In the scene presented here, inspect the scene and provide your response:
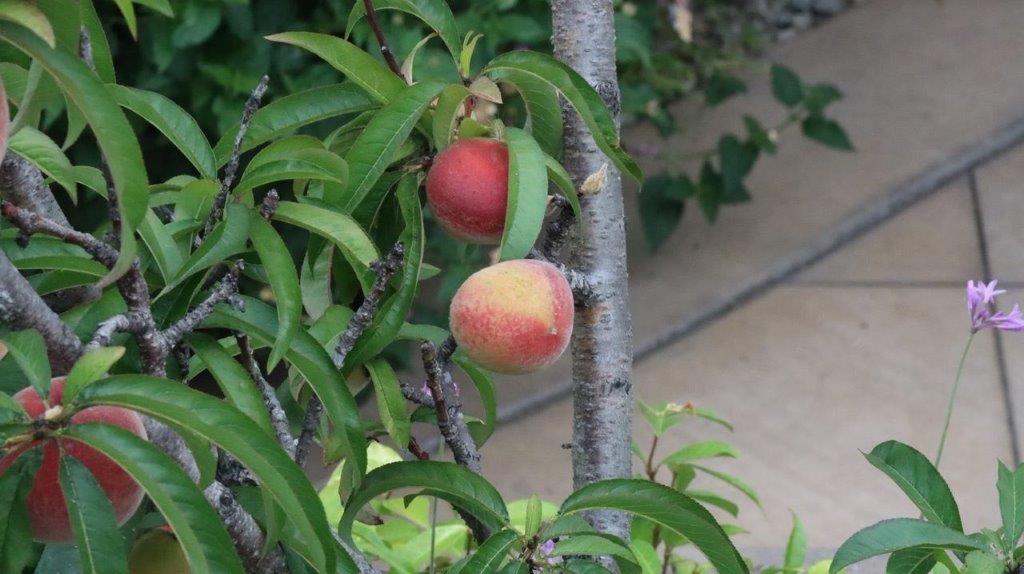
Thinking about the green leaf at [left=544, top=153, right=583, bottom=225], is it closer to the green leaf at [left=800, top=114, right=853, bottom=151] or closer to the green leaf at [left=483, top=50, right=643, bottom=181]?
the green leaf at [left=483, top=50, right=643, bottom=181]

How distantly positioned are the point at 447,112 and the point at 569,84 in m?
0.09

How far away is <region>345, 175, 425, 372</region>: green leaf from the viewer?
0.87 meters

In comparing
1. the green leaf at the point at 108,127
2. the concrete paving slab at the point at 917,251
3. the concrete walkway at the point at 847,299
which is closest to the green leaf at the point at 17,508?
the green leaf at the point at 108,127

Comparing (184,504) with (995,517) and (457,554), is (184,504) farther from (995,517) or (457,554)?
(995,517)

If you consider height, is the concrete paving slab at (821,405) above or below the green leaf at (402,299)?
above

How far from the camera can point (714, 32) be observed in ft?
14.2

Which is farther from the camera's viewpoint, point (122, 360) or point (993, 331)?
point (993, 331)

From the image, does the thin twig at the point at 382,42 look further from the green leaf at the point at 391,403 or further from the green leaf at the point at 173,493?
the green leaf at the point at 173,493

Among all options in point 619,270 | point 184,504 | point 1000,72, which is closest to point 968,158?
point 1000,72

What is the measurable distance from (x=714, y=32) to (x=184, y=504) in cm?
393

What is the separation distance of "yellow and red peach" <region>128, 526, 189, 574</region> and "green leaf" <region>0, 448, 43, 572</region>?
0.19 m

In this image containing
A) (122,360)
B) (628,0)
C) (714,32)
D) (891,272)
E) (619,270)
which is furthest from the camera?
(714,32)

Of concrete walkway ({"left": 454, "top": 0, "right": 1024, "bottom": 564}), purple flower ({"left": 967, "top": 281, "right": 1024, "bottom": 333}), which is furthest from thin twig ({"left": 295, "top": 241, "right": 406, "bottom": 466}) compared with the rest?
concrete walkway ({"left": 454, "top": 0, "right": 1024, "bottom": 564})

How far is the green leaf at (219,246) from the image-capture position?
2.59 ft
